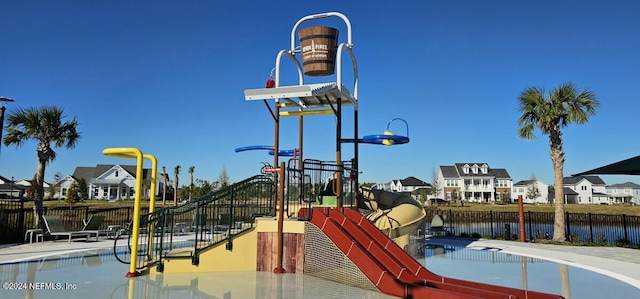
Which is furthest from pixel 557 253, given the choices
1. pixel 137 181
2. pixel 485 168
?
pixel 485 168

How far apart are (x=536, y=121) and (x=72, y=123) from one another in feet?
61.1

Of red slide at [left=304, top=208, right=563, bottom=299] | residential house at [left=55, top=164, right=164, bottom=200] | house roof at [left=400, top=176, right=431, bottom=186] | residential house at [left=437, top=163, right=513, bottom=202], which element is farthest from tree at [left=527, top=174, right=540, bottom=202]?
red slide at [left=304, top=208, right=563, bottom=299]

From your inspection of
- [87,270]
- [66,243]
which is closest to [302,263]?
[87,270]

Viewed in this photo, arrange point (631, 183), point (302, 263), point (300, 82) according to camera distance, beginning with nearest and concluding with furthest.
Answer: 1. point (302, 263)
2. point (300, 82)
3. point (631, 183)

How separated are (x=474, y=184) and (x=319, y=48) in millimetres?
64030

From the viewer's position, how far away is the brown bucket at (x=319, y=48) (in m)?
10.7

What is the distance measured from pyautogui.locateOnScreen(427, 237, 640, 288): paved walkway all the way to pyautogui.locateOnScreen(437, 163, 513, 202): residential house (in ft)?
181

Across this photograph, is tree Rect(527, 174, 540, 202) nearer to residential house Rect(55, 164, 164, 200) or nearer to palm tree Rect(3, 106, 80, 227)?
residential house Rect(55, 164, 164, 200)

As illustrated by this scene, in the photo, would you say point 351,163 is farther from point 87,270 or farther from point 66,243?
point 66,243

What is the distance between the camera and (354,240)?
→ 7340mm

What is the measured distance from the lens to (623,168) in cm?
948

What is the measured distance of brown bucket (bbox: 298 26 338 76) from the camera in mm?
10664

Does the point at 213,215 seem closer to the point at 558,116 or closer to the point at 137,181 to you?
the point at 137,181

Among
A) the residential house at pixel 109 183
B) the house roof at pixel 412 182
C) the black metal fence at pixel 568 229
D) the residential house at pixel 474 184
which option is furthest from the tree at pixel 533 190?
the residential house at pixel 109 183
